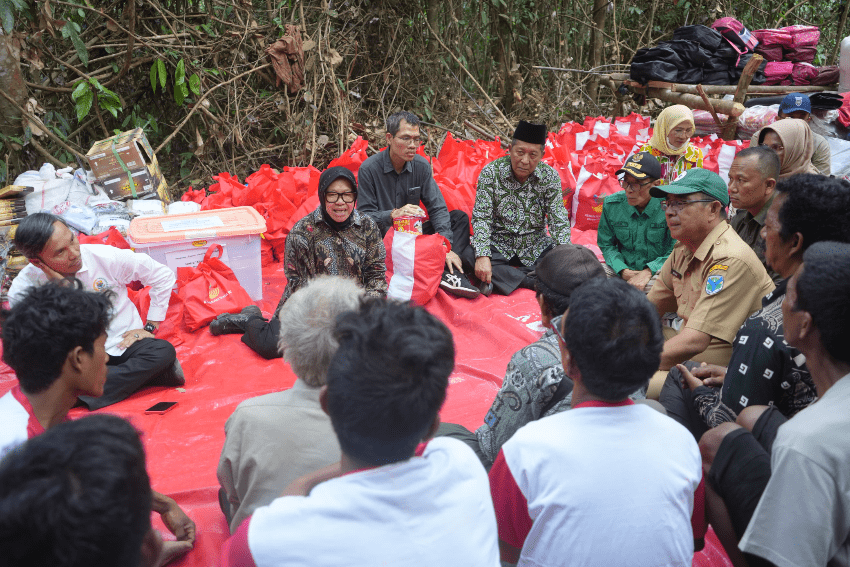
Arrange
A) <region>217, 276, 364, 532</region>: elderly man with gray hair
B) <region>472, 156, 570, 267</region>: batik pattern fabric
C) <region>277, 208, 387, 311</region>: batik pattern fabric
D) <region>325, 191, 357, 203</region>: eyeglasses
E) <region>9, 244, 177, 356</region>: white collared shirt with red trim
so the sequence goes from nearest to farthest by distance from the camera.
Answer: <region>217, 276, 364, 532</region>: elderly man with gray hair → <region>9, 244, 177, 356</region>: white collared shirt with red trim → <region>325, 191, 357, 203</region>: eyeglasses → <region>277, 208, 387, 311</region>: batik pattern fabric → <region>472, 156, 570, 267</region>: batik pattern fabric

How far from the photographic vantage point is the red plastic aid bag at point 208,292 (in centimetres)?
353

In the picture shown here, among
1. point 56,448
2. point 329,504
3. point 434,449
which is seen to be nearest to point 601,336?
point 434,449

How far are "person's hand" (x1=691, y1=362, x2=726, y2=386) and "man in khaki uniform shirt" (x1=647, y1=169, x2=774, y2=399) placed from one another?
177 mm

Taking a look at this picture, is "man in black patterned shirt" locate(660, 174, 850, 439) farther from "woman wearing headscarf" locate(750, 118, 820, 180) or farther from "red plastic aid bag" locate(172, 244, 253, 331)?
"red plastic aid bag" locate(172, 244, 253, 331)

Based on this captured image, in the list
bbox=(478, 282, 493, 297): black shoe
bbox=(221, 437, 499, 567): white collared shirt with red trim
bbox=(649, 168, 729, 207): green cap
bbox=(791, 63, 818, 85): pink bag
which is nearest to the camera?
bbox=(221, 437, 499, 567): white collared shirt with red trim

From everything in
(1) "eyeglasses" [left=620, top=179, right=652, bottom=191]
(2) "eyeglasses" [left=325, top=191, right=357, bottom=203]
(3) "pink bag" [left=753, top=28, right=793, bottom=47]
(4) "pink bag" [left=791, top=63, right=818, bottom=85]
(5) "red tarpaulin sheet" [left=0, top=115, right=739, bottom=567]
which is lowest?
(5) "red tarpaulin sheet" [left=0, top=115, right=739, bottom=567]

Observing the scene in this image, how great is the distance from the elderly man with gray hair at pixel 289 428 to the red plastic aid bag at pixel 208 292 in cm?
207

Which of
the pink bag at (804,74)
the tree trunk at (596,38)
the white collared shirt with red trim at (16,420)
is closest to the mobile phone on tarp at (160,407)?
the white collared shirt with red trim at (16,420)

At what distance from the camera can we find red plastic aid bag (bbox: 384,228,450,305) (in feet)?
12.3

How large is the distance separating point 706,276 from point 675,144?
262 cm

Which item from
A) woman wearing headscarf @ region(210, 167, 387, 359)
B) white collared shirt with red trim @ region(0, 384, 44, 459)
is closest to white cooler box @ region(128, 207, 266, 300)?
woman wearing headscarf @ region(210, 167, 387, 359)

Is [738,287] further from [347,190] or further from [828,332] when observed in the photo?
[347,190]

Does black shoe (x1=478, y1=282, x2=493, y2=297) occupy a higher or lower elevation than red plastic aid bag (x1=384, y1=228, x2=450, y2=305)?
Result: lower

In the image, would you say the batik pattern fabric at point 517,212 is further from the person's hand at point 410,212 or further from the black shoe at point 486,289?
the person's hand at point 410,212
